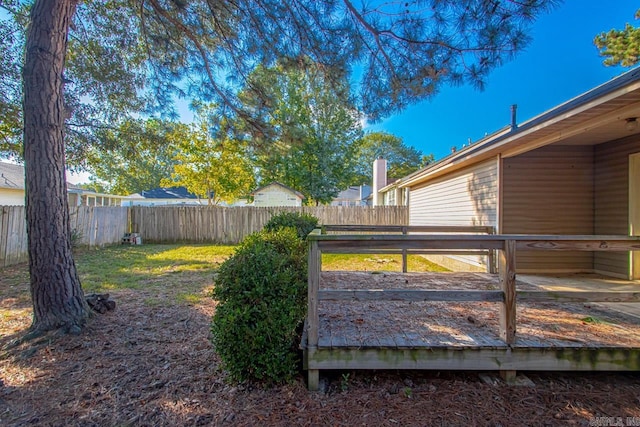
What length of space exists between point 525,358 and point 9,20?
31.5 feet

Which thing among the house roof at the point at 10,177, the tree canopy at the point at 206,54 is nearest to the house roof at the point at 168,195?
the house roof at the point at 10,177

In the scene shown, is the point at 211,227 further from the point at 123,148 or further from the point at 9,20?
the point at 9,20

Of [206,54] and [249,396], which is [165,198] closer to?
[206,54]

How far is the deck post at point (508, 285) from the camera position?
2.32 m

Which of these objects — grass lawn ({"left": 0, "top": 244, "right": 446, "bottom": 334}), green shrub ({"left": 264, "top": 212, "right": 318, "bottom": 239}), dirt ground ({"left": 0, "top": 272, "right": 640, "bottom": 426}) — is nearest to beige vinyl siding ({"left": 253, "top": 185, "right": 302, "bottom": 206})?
grass lawn ({"left": 0, "top": 244, "right": 446, "bottom": 334})

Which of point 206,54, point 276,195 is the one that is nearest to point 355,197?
point 276,195

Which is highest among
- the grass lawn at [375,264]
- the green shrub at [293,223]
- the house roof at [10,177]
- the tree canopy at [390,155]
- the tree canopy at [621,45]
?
the tree canopy at [390,155]

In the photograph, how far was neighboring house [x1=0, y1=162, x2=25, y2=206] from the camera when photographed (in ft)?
41.8

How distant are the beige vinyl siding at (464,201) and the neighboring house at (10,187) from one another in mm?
17198

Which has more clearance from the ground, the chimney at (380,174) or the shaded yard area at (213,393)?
the chimney at (380,174)

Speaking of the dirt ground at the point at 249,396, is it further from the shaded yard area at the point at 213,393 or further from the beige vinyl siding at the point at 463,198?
the beige vinyl siding at the point at 463,198

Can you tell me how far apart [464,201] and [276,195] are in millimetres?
15563

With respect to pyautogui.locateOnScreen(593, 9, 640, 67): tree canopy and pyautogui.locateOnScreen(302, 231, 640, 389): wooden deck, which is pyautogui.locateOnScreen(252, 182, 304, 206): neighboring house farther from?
pyautogui.locateOnScreen(302, 231, 640, 389): wooden deck

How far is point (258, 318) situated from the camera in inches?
91.9
